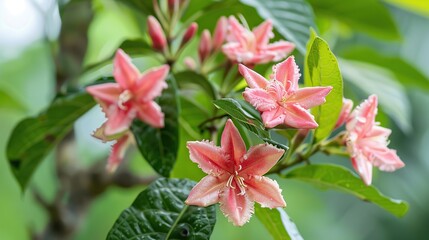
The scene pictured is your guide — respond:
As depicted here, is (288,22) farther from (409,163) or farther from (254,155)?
(409,163)

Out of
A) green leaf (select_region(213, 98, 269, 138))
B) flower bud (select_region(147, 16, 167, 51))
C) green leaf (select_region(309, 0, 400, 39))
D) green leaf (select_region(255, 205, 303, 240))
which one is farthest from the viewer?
green leaf (select_region(309, 0, 400, 39))

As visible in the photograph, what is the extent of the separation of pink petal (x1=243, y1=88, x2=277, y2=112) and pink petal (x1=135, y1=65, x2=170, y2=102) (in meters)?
0.10

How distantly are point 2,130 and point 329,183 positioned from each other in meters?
1.47

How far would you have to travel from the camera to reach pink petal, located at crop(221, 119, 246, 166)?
0.56 m

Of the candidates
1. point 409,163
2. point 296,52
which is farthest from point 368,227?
point 296,52

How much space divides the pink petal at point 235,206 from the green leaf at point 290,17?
0.23m

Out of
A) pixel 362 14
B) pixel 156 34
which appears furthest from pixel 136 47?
pixel 362 14

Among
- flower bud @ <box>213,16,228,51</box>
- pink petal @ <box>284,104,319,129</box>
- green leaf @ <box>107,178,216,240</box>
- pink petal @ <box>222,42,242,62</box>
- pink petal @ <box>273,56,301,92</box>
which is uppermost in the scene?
pink petal @ <box>273,56,301,92</box>

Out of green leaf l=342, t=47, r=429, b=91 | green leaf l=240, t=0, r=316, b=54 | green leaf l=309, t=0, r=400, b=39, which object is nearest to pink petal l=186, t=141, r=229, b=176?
green leaf l=240, t=0, r=316, b=54

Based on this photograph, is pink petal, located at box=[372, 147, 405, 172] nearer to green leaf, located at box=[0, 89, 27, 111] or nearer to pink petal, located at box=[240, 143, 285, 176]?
pink petal, located at box=[240, 143, 285, 176]

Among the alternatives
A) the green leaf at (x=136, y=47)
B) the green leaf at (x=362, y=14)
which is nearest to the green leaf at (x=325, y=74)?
the green leaf at (x=136, y=47)

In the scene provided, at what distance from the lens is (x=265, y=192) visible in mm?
571

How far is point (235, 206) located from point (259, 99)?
0.09 m

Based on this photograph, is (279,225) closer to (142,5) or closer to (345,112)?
(345,112)
